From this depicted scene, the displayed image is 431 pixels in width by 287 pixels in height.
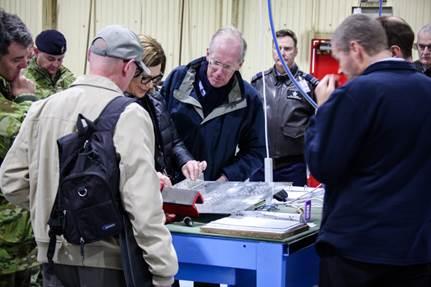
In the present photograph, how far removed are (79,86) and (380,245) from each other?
0.89m

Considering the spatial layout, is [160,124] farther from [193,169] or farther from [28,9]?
[28,9]

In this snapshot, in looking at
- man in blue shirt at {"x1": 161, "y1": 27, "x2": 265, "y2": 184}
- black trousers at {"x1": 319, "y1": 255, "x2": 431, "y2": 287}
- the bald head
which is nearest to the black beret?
man in blue shirt at {"x1": 161, "y1": 27, "x2": 265, "y2": 184}

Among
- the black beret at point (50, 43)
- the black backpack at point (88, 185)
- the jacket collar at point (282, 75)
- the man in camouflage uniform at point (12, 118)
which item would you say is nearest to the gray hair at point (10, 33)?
the man in camouflage uniform at point (12, 118)

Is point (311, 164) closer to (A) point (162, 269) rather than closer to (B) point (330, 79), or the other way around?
(B) point (330, 79)

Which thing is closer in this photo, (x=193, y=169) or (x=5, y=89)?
(x=5, y=89)

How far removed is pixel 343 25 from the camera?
1.79 m

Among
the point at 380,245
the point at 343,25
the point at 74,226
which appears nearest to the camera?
the point at 74,226

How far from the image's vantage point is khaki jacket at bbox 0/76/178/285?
1.57 metres

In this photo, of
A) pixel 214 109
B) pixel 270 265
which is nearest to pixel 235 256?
pixel 270 265

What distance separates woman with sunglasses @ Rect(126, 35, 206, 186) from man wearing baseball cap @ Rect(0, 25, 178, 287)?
32cm

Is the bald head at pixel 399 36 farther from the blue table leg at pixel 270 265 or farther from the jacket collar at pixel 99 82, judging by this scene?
the jacket collar at pixel 99 82

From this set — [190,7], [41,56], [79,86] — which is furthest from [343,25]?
[190,7]

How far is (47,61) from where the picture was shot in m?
3.71

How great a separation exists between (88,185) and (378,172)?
741mm
